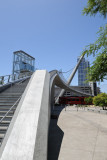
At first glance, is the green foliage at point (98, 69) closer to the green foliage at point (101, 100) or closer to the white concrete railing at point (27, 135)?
the white concrete railing at point (27, 135)

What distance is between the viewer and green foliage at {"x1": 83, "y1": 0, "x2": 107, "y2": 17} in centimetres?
503

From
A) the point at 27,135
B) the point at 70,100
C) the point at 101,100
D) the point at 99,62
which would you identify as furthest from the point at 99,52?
the point at 70,100

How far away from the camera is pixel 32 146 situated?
9.24 feet

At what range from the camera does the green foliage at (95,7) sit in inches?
198

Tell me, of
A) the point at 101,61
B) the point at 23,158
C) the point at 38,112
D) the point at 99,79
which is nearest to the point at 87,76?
the point at 99,79

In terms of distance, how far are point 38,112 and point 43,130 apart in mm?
658

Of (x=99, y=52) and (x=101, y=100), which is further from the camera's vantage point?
(x=101, y=100)

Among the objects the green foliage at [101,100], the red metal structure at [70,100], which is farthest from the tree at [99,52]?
the red metal structure at [70,100]

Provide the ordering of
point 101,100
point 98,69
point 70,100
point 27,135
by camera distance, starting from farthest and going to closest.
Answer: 1. point 70,100
2. point 101,100
3. point 98,69
4. point 27,135

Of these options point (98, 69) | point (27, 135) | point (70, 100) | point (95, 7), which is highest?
point (95, 7)

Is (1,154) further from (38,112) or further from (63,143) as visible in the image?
(63,143)

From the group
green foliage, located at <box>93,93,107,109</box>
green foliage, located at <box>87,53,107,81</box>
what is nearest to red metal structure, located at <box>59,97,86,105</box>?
green foliage, located at <box>93,93,107,109</box>

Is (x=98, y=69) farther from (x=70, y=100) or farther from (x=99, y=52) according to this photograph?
(x=70, y=100)

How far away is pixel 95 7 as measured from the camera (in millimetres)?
5340
